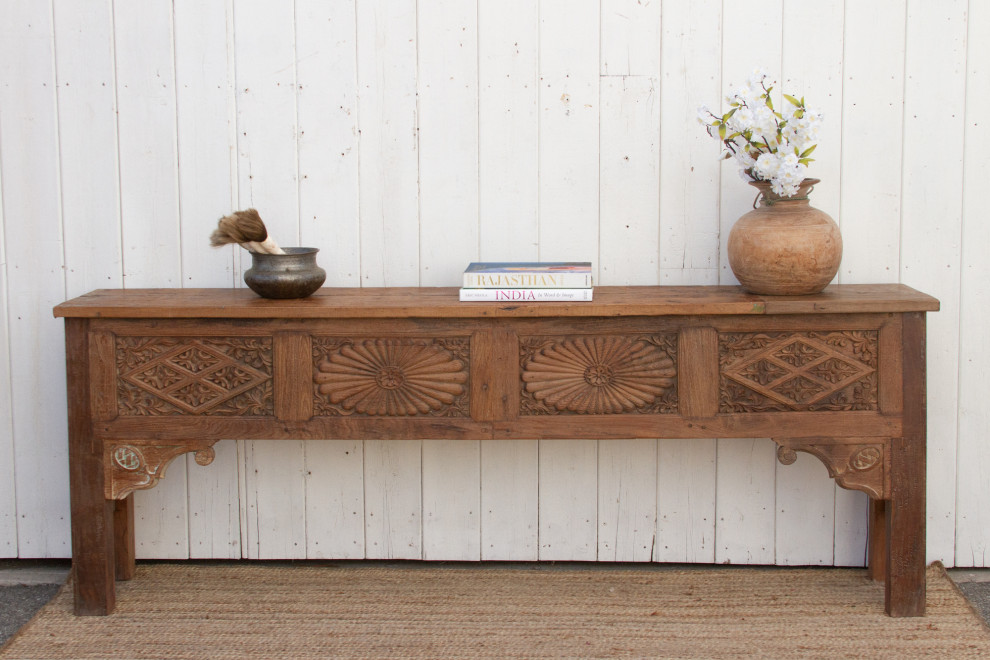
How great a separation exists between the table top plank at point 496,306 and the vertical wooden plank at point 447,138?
269mm

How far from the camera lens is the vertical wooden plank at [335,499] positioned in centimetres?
291

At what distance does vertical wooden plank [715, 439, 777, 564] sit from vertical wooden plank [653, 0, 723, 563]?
0.10ft

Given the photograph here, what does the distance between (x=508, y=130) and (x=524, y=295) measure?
527mm

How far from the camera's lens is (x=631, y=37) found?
2.71m

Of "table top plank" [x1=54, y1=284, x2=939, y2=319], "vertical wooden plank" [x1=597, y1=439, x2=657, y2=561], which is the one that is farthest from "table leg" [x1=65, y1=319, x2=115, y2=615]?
"vertical wooden plank" [x1=597, y1=439, x2=657, y2=561]

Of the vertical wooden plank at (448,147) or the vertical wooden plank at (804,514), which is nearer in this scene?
the vertical wooden plank at (448,147)

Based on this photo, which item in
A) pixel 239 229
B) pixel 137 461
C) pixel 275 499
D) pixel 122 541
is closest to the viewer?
pixel 239 229

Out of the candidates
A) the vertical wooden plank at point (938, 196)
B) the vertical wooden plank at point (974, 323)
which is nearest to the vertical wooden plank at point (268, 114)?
the vertical wooden plank at point (938, 196)

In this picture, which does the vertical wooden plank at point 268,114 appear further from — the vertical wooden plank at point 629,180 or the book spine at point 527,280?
the vertical wooden plank at point 629,180

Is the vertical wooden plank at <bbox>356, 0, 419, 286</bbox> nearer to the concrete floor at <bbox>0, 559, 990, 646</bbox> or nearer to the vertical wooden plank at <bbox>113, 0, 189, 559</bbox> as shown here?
A: the vertical wooden plank at <bbox>113, 0, 189, 559</bbox>

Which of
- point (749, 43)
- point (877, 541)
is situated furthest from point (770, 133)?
point (877, 541)

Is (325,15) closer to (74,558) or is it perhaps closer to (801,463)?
(74,558)

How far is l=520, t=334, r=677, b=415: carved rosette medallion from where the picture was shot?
2.47 metres

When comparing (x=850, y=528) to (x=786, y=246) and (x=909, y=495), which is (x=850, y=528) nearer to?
(x=909, y=495)
